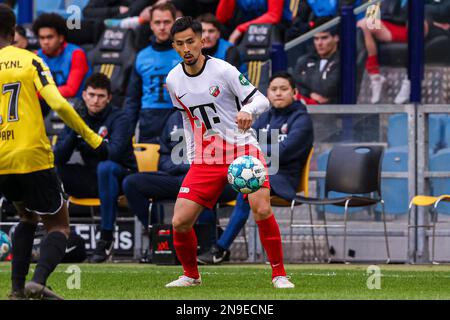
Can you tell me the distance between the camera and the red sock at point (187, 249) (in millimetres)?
10148

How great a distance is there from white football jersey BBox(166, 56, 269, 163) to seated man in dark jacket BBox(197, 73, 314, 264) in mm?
3118

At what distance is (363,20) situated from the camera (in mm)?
14305

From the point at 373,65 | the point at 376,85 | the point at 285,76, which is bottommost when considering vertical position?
the point at 376,85

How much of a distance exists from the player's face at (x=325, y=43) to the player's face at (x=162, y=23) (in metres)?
1.70

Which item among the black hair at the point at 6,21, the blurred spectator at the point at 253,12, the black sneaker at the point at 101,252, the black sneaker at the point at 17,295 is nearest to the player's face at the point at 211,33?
the blurred spectator at the point at 253,12

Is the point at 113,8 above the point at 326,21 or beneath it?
above

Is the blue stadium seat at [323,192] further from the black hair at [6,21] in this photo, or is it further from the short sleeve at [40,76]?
the black hair at [6,21]

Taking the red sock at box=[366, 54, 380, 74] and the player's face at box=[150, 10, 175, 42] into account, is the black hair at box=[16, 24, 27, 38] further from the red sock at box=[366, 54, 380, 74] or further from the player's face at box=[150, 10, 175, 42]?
the red sock at box=[366, 54, 380, 74]

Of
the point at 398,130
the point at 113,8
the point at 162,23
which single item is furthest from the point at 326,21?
the point at 113,8

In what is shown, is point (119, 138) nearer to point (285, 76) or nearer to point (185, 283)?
point (285, 76)

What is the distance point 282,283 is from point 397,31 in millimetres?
5288

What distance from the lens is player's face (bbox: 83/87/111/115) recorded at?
1402cm

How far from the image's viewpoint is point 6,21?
8469 millimetres
